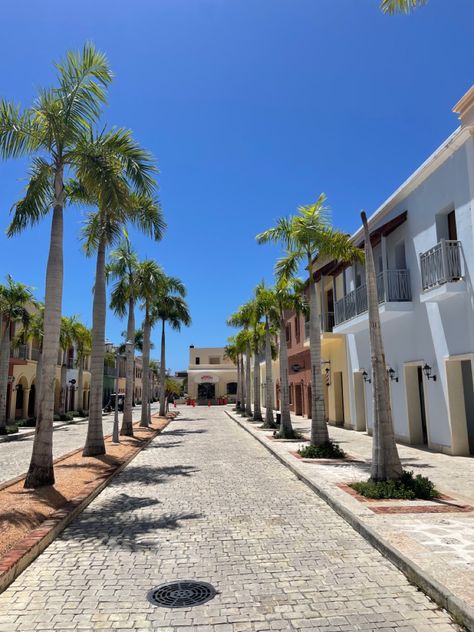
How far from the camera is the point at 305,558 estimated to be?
226 inches

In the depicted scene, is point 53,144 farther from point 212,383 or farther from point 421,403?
point 212,383

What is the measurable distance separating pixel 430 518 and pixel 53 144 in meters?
9.55

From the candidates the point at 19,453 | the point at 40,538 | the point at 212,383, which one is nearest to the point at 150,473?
the point at 40,538

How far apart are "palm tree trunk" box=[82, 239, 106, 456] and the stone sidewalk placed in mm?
5524

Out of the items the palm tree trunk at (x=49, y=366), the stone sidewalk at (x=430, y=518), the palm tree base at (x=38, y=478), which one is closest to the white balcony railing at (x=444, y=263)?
the stone sidewalk at (x=430, y=518)

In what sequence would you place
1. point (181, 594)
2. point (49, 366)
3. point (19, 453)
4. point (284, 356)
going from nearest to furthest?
point (181, 594) → point (49, 366) → point (19, 453) → point (284, 356)

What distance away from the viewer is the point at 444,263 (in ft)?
41.0

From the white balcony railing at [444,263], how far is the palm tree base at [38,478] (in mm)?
10000

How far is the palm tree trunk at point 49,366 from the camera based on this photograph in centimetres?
938

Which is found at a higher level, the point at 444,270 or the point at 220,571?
the point at 444,270

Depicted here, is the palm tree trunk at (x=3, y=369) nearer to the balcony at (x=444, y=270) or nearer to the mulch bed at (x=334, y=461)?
the mulch bed at (x=334, y=461)

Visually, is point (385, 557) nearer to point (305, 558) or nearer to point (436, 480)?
point (305, 558)

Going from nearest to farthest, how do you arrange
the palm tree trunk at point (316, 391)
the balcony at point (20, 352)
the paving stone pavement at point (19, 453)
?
the paving stone pavement at point (19, 453) < the palm tree trunk at point (316, 391) < the balcony at point (20, 352)

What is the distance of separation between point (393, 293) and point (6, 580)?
13.2 meters
